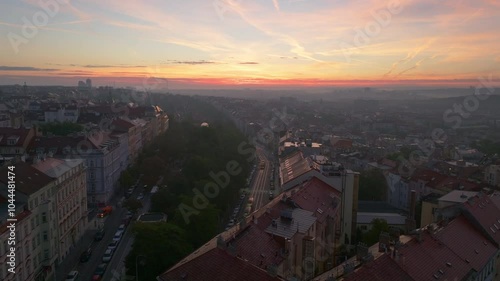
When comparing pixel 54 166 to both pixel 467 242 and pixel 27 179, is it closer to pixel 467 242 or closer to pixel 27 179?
pixel 27 179

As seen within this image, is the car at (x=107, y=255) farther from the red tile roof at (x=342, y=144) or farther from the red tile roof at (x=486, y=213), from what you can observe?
the red tile roof at (x=342, y=144)

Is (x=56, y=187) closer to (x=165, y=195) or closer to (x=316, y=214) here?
(x=165, y=195)

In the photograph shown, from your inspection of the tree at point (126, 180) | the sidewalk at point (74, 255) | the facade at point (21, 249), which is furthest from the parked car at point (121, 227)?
the tree at point (126, 180)

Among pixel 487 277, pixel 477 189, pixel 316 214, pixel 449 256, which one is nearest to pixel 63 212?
pixel 316 214

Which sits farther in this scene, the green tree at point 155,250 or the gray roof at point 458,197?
the gray roof at point 458,197

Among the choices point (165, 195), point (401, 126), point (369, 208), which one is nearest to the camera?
point (165, 195)

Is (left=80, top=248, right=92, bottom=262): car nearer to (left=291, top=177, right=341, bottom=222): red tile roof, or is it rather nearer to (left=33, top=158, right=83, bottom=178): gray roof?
(left=33, top=158, right=83, bottom=178): gray roof
